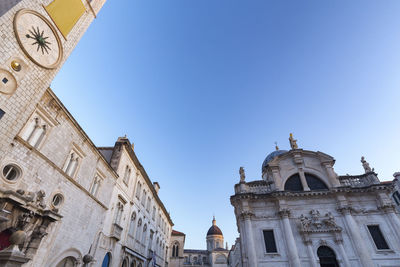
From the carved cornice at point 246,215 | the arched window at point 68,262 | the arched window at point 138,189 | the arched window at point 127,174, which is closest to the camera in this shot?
the arched window at point 68,262

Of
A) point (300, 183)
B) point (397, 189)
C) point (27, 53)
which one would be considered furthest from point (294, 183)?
point (27, 53)

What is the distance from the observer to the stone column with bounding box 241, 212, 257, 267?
693 inches

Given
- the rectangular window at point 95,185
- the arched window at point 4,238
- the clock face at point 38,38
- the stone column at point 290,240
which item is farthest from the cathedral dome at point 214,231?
the clock face at point 38,38

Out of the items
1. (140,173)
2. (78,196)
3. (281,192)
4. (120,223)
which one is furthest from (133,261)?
(281,192)

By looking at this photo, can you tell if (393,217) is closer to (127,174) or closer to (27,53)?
(127,174)

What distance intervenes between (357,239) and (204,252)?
188 feet

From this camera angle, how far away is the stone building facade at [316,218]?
695 inches

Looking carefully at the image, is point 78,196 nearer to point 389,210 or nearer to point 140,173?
point 140,173

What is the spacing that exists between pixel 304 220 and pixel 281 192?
10.00 feet

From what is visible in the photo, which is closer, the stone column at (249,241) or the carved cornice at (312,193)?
the stone column at (249,241)

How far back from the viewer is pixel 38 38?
10508 millimetres

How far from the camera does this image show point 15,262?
24.4 ft

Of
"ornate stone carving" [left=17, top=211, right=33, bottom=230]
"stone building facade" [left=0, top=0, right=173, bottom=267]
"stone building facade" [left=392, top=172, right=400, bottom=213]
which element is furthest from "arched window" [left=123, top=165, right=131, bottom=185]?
"stone building facade" [left=392, top=172, right=400, bottom=213]

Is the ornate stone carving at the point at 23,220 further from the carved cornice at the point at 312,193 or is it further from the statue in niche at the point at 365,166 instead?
the statue in niche at the point at 365,166
